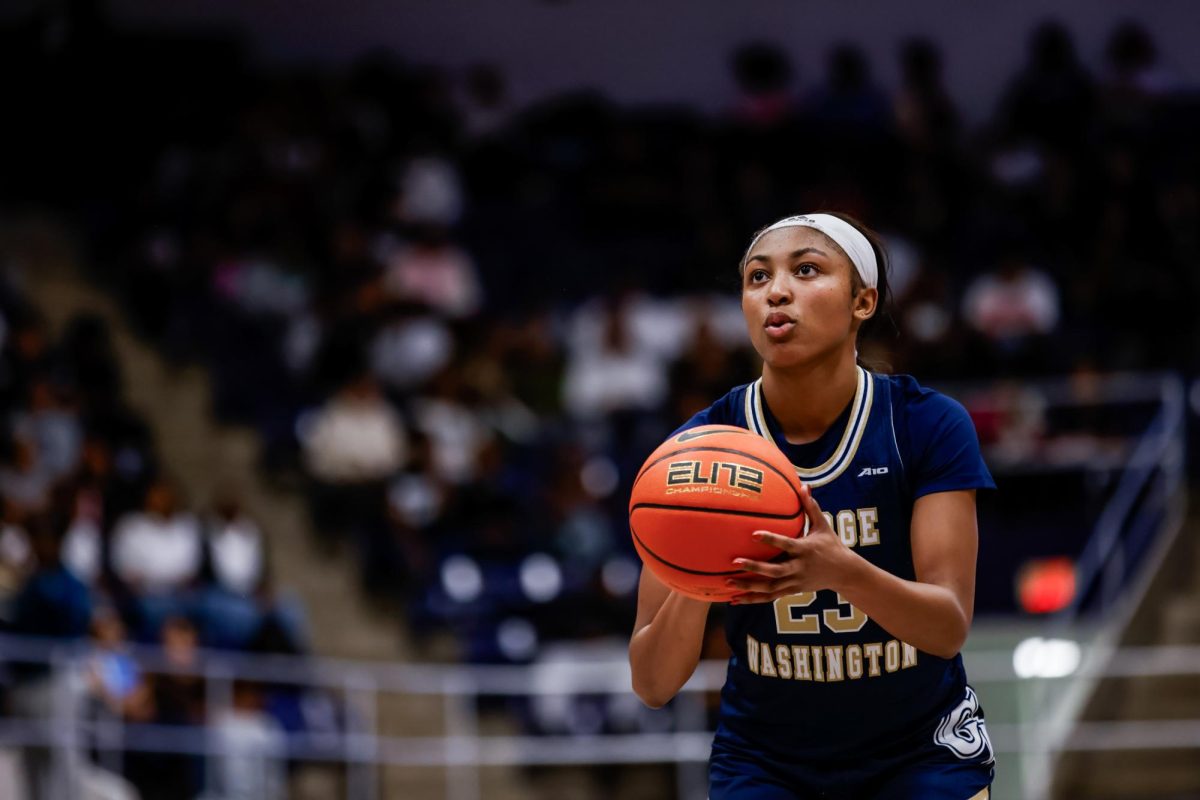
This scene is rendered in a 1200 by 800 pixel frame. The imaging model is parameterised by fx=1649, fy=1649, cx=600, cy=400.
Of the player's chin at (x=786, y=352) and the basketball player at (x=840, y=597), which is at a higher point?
the player's chin at (x=786, y=352)

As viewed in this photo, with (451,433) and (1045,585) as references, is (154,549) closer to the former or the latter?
(451,433)

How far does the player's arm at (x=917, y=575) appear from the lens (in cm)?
Result: 289

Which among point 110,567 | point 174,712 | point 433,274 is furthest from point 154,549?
point 433,274

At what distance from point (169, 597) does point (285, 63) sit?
24.2 ft

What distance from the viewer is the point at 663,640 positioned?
11.3 feet

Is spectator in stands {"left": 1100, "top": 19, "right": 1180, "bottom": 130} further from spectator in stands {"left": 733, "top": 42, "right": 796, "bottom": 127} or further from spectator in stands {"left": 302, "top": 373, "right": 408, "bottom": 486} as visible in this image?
spectator in stands {"left": 302, "top": 373, "right": 408, "bottom": 486}

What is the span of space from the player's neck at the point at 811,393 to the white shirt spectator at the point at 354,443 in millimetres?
7827

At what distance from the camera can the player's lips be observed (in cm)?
335

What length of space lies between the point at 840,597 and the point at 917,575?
179 mm

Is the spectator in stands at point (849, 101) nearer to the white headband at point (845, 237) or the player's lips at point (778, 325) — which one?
the white headband at point (845, 237)

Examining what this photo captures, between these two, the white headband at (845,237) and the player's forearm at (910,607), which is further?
the white headband at (845,237)

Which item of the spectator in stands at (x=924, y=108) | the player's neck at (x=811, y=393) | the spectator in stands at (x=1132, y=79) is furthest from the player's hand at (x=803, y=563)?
the spectator in stands at (x=1132, y=79)

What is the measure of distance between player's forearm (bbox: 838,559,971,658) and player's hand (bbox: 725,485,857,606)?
0.04 meters

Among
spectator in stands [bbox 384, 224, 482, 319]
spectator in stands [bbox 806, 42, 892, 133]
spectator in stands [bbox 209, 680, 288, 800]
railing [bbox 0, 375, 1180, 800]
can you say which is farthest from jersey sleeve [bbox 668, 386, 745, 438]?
spectator in stands [bbox 806, 42, 892, 133]
